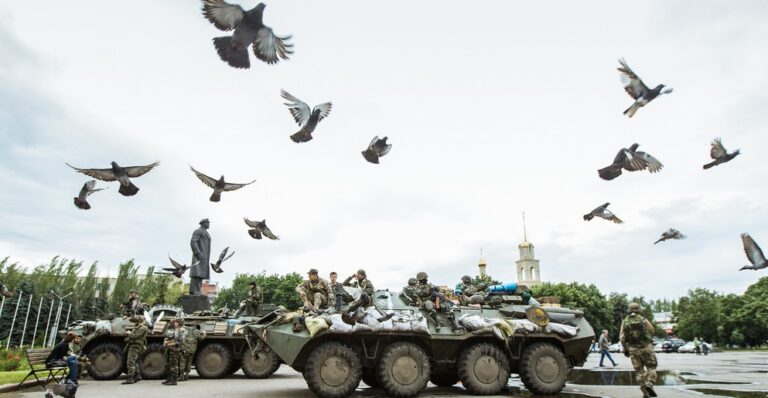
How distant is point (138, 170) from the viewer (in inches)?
432

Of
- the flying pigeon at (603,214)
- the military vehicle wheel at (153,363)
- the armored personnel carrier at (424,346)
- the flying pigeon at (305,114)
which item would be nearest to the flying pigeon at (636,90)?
the flying pigeon at (603,214)

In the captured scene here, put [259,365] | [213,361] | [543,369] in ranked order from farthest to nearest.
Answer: [259,365] → [213,361] → [543,369]

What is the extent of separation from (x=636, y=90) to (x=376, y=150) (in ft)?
16.1

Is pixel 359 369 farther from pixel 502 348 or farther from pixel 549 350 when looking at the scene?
pixel 549 350

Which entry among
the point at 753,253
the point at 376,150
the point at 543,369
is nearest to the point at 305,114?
the point at 376,150

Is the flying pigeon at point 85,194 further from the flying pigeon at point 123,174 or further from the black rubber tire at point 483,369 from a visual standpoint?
the black rubber tire at point 483,369

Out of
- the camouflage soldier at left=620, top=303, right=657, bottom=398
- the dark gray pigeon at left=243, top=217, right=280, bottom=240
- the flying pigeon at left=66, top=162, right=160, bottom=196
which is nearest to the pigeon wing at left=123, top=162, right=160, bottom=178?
the flying pigeon at left=66, top=162, right=160, bottom=196

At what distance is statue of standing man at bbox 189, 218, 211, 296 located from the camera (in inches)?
657

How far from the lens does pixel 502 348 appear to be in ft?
29.7

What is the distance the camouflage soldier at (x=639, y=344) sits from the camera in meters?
8.41

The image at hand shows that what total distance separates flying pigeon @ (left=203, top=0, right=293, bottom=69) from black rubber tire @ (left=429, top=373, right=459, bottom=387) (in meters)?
6.97

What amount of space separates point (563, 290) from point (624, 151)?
42.6 m

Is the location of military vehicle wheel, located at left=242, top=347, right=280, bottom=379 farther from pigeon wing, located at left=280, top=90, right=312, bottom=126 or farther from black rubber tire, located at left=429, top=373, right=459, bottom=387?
pigeon wing, located at left=280, top=90, right=312, bottom=126

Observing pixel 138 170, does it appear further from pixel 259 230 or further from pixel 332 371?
pixel 332 371
